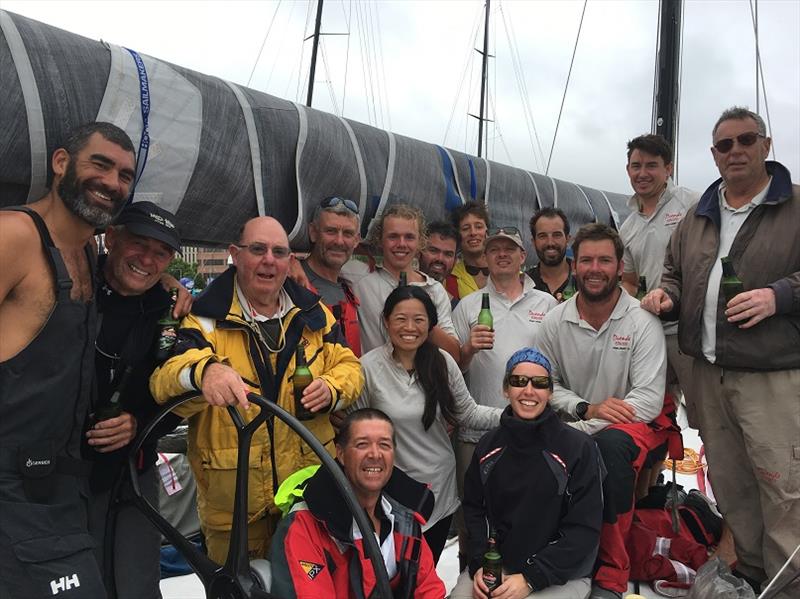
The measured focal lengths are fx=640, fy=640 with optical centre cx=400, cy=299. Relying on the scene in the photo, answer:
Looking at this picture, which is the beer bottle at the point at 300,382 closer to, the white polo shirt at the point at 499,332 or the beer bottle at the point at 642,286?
the white polo shirt at the point at 499,332

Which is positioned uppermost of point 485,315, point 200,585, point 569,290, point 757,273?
point 757,273

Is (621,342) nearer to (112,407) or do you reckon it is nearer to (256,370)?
(256,370)

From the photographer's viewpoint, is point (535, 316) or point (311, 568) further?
point (535, 316)

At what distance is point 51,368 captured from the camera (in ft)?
6.37

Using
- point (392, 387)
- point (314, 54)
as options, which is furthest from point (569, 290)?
point (314, 54)

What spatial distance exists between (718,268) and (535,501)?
4.45 feet

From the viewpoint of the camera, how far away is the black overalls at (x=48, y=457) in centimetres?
Answer: 181

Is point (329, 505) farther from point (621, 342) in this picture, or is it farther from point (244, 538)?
point (621, 342)

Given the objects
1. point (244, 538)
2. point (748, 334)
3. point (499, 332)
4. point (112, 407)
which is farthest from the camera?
point (499, 332)

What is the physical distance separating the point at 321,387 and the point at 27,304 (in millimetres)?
971

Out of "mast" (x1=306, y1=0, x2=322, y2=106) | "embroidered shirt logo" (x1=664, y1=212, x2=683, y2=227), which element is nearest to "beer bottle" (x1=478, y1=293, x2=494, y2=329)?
"embroidered shirt logo" (x1=664, y1=212, x2=683, y2=227)

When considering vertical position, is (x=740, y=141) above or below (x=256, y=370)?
above

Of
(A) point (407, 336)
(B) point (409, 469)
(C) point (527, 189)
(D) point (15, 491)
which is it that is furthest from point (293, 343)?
(C) point (527, 189)

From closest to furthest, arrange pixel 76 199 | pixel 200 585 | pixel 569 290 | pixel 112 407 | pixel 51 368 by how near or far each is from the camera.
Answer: pixel 51 368
pixel 76 199
pixel 112 407
pixel 200 585
pixel 569 290
